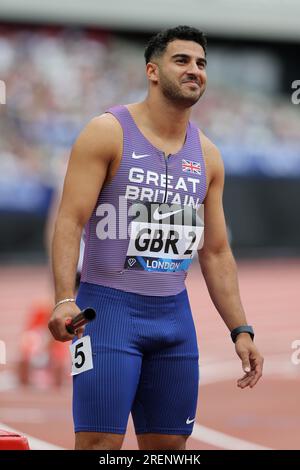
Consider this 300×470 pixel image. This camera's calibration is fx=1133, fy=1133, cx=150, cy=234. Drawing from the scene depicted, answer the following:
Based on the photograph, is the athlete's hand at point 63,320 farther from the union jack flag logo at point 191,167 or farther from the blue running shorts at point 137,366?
the union jack flag logo at point 191,167

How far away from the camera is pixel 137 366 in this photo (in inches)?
183

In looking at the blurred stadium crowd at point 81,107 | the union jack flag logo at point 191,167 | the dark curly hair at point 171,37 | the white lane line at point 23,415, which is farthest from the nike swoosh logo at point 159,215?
the blurred stadium crowd at point 81,107

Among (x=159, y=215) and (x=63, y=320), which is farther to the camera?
(x=159, y=215)

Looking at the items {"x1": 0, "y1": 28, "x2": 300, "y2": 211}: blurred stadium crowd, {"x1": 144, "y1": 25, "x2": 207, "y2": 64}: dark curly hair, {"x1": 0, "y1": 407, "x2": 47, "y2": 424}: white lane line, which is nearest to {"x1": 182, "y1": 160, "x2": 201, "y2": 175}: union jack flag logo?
{"x1": 144, "y1": 25, "x2": 207, "y2": 64}: dark curly hair

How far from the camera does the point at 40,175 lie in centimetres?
2206

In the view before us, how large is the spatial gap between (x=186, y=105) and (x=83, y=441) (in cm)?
145

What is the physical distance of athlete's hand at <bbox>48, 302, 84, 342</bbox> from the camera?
4285 mm

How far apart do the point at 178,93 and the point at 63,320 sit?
1098 millimetres

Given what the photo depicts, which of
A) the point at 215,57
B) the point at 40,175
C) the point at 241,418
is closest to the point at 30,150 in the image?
the point at 40,175

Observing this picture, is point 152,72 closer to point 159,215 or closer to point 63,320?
point 159,215

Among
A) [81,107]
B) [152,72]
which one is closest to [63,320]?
[152,72]

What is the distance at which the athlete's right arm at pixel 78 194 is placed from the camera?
4508mm

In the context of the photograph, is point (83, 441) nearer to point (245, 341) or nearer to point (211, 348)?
point (245, 341)

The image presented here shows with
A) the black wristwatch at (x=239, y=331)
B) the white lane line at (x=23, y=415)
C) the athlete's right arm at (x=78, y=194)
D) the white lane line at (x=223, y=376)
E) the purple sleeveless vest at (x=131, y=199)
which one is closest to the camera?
the athlete's right arm at (x=78, y=194)
